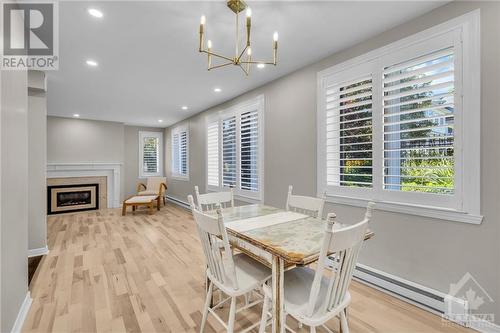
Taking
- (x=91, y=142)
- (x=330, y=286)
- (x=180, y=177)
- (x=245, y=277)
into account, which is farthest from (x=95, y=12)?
(x=91, y=142)

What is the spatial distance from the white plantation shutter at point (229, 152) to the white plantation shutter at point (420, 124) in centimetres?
263

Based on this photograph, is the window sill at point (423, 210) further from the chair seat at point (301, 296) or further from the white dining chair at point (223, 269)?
the white dining chair at point (223, 269)

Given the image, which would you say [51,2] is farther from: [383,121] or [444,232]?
[444,232]

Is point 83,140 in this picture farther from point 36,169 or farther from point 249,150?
point 249,150

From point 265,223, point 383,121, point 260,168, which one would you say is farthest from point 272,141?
point 265,223

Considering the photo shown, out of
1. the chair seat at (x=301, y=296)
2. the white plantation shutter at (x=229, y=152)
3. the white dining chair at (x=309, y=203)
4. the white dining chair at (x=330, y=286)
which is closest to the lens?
the white dining chair at (x=330, y=286)

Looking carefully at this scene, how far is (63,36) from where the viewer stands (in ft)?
7.19

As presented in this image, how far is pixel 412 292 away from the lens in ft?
6.48

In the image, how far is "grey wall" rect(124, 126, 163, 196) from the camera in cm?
711

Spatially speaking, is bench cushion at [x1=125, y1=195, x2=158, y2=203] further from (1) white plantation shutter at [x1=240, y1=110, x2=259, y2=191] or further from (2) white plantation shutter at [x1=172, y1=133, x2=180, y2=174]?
(1) white plantation shutter at [x1=240, y1=110, x2=259, y2=191]

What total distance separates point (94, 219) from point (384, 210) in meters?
5.65

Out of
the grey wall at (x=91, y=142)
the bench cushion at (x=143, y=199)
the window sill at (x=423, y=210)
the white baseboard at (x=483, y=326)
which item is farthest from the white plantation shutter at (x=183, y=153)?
the white baseboard at (x=483, y=326)

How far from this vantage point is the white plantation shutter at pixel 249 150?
372cm

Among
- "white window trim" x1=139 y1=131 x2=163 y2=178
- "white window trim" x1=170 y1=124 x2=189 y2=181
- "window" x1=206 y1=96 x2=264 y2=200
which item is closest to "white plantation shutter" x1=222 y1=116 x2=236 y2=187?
"window" x1=206 y1=96 x2=264 y2=200
